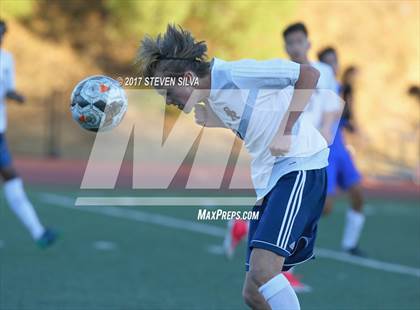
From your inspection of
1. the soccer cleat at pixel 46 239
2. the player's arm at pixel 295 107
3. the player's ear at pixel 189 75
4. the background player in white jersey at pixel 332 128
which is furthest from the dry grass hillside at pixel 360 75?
the player's ear at pixel 189 75

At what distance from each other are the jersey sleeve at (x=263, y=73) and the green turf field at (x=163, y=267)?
265 cm

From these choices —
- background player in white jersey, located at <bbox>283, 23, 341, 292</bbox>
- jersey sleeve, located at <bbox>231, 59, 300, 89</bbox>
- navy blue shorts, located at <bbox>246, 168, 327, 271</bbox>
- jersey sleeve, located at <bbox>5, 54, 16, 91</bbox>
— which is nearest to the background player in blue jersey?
background player in white jersey, located at <bbox>283, 23, 341, 292</bbox>

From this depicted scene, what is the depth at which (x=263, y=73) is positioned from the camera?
5547 mm

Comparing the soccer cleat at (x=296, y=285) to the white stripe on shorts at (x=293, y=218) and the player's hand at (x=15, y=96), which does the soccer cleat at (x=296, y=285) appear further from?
the player's hand at (x=15, y=96)

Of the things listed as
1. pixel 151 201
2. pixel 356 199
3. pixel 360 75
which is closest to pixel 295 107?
pixel 356 199

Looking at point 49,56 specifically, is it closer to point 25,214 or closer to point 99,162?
point 99,162

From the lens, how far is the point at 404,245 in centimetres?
1214

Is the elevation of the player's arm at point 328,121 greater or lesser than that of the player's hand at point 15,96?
greater

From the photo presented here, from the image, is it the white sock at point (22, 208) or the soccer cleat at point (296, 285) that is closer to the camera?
the soccer cleat at point (296, 285)

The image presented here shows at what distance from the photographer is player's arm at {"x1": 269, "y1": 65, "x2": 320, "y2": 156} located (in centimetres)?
556

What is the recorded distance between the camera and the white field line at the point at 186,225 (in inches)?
400

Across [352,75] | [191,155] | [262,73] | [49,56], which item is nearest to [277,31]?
[191,155]

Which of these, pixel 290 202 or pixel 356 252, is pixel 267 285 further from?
pixel 356 252

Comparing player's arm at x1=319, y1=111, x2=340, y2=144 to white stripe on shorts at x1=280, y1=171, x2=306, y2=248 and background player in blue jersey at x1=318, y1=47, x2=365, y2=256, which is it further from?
white stripe on shorts at x1=280, y1=171, x2=306, y2=248
